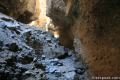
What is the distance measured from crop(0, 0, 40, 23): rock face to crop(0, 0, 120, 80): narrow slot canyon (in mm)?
2723

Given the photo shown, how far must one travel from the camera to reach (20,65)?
6812 millimetres

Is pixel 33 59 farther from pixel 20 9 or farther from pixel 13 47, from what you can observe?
pixel 20 9

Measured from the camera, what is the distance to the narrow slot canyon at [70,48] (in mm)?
5270

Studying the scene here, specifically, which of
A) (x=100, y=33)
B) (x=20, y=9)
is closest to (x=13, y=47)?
(x=100, y=33)

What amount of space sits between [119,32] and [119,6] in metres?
0.62

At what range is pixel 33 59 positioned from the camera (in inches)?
294

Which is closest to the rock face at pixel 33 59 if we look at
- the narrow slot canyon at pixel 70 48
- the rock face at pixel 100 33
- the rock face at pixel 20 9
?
the narrow slot canyon at pixel 70 48

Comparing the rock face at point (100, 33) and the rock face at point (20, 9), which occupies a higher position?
the rock face at point (20, 9)

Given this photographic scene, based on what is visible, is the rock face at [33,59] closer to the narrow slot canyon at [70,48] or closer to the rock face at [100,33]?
the narrow slot canyon at [70,48]

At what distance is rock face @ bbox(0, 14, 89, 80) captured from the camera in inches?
254

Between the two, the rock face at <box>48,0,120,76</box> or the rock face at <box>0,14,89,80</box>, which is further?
the rock face at <box>0,14,89,80</box>

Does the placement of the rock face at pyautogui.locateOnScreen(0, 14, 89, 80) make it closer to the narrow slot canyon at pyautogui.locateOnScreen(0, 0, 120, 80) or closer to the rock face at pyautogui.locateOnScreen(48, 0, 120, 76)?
the narrow slot canyon at pyautogui.locateOnScreen(0, 0, 120, 80)

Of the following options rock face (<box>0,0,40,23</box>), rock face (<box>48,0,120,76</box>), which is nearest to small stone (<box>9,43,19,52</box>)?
rock face (<box>48,0,120,76</box>)

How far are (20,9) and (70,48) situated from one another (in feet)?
17.7
